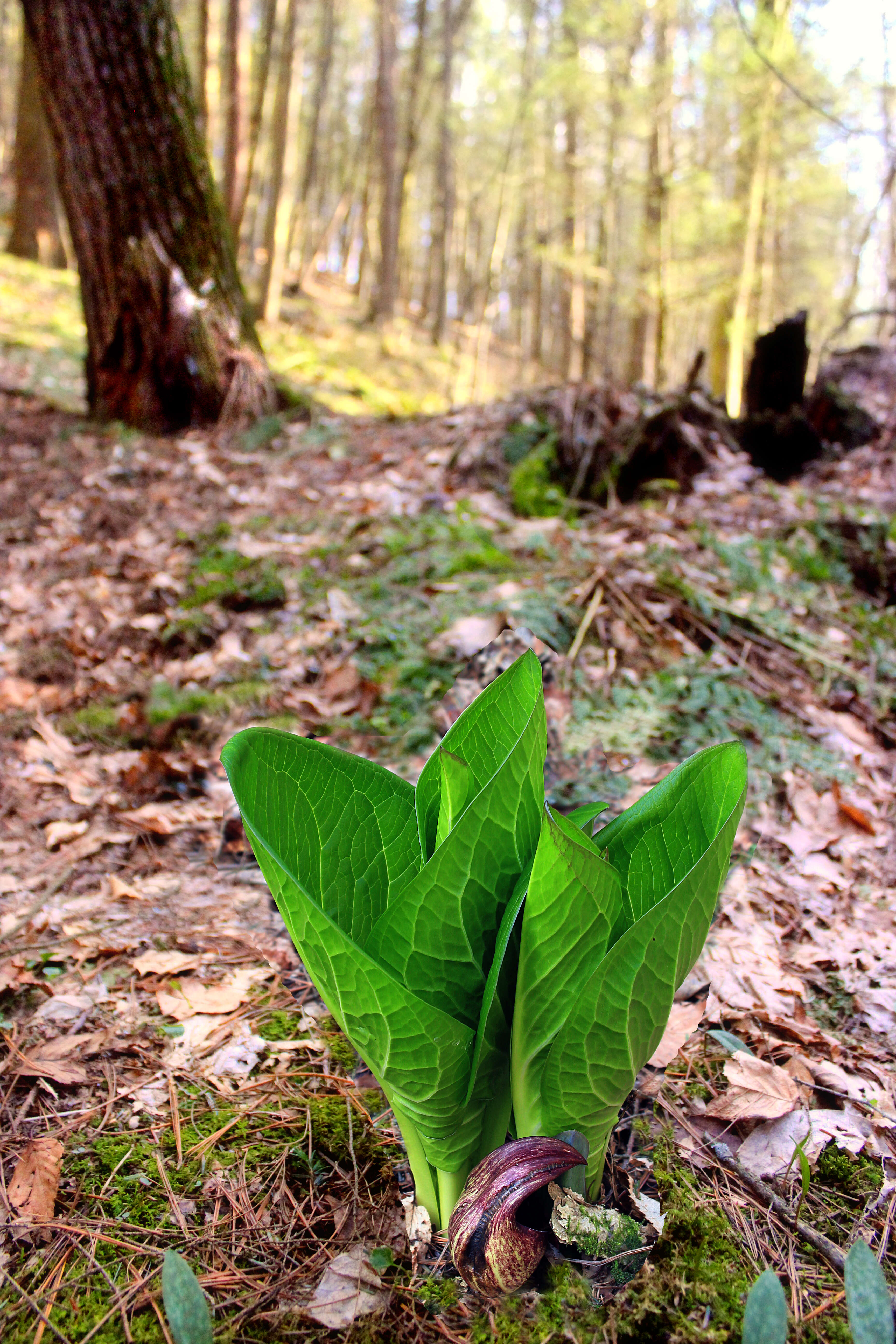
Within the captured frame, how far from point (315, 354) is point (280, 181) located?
2302 mm

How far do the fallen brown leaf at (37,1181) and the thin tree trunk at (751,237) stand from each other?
34.9 ft

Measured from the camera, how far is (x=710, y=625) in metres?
3.14

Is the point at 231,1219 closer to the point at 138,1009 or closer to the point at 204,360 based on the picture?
the point at 138,1009

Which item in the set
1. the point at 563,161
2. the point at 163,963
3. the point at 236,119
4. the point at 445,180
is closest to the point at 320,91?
the point at 445,180

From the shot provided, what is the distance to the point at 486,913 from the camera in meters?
1.06

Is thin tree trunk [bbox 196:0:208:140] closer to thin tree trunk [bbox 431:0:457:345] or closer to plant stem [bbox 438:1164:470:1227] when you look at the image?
thin tree trunk [bbox 431:0:457:345]

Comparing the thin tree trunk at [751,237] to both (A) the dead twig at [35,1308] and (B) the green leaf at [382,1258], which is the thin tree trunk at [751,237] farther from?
(A) the dead twig at [35,1308]

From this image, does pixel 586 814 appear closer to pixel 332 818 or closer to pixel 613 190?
pixel 332 818

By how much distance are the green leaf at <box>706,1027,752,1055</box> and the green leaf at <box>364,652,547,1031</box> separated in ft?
2.14

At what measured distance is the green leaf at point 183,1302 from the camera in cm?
87

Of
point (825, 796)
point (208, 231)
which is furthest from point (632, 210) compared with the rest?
point (825, 796)

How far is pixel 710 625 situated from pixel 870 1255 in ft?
8.20

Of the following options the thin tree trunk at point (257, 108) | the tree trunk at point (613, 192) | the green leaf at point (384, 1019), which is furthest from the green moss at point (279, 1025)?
the tree trunk at point (613, 192)

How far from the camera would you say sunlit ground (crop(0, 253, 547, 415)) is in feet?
24.3
